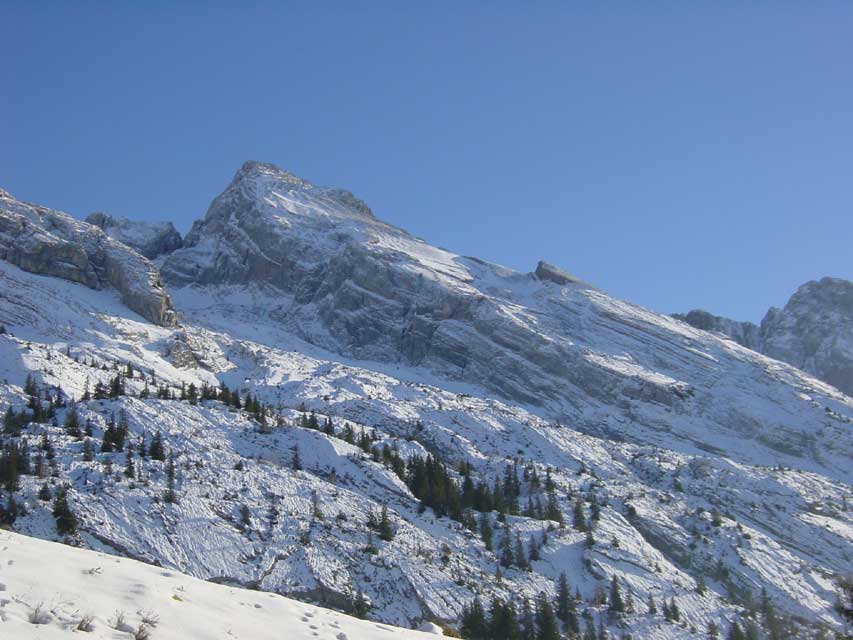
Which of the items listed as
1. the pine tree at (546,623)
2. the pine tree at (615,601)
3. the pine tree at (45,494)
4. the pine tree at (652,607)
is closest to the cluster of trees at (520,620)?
the pine tree at (546,623)

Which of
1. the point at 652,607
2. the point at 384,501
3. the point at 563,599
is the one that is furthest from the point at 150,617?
the point at 652,607

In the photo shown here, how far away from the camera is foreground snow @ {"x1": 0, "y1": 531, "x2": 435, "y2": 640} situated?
17.1 m

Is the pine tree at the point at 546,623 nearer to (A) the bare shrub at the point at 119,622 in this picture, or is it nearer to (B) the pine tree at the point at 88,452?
(B) the pine tree at the point at 88,452

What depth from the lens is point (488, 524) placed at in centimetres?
10319

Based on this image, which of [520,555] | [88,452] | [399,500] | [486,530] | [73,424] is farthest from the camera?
[399,500]

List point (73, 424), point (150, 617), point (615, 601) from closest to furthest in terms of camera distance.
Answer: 1. point (150, 617)
2. point (615, 601)
3. point (73, 424)

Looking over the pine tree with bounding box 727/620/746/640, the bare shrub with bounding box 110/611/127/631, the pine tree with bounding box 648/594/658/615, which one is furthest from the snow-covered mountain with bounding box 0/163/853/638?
the bare shrub with bounding box 110/611/127/631

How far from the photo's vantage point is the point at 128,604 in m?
18.6

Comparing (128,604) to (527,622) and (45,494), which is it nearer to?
(45,494)

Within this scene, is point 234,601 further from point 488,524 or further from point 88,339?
point 88,339

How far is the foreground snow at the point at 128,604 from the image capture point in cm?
1711

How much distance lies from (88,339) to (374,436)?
263 feet

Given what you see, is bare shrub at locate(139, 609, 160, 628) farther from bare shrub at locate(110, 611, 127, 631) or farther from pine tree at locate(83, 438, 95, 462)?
pine tree at locate(83, 438, 95, 462)

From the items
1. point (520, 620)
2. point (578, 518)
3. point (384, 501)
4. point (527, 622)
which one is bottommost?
point (520, 620)
